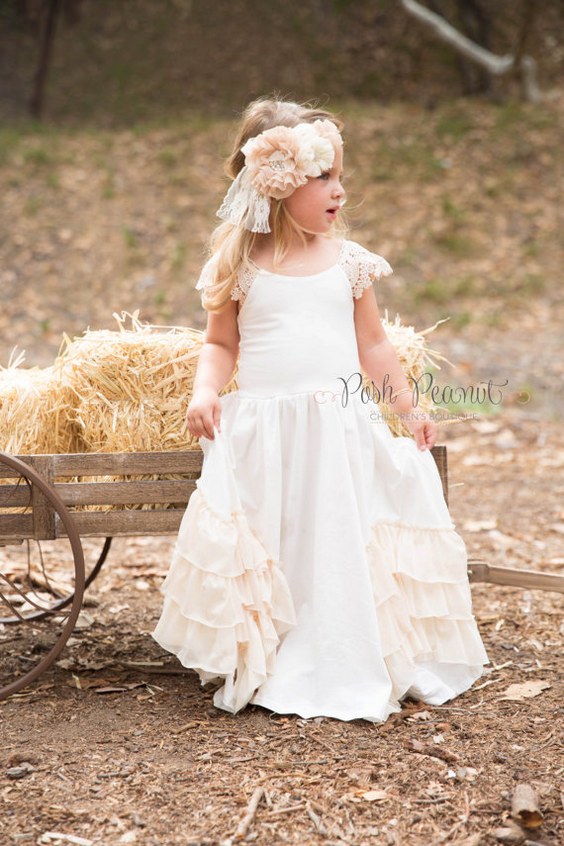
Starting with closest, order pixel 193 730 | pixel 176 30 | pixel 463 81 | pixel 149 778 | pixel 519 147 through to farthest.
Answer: pixel 149 778 → pixel 193 730 → pixel 519 147 → pixel 463 81 → pixel 176 30

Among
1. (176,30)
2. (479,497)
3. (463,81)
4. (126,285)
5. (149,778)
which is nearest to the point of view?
(149,778)

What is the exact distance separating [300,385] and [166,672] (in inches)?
41.8

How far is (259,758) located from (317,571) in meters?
0.55

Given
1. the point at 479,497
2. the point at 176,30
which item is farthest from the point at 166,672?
the point at 176,30

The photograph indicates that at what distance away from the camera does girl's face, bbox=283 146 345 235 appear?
2900mm

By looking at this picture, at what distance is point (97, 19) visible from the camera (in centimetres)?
1652

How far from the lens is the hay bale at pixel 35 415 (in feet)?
10.5

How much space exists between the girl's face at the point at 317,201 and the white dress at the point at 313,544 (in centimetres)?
13

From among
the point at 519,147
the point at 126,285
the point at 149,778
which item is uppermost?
the point at 519,147

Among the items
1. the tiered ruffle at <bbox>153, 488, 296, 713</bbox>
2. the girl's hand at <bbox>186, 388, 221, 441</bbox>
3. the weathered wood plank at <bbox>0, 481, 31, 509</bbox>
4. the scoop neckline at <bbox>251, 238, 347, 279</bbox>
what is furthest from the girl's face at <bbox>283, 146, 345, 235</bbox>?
the weathered wood plank at <bbox>0, 481, 31, 509</bbox>

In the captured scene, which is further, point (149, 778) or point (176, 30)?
point (176, 30)

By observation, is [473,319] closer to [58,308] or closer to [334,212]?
[58,308]

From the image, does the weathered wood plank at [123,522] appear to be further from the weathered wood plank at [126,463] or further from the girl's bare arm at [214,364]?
the girl's bare arm at [214,364]

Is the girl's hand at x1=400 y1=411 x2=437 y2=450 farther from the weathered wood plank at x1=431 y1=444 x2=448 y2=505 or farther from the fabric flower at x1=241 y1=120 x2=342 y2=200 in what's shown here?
the fabric flower at x1=241 y1=120 x2=342 y2=200
